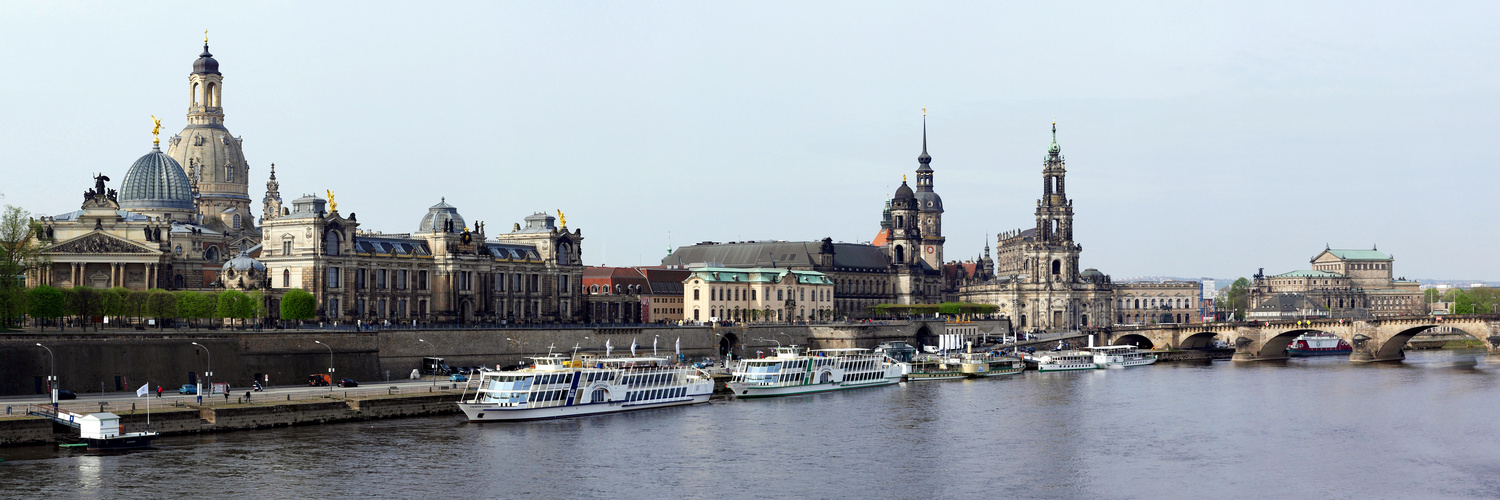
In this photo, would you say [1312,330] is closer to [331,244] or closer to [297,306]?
[331,244]

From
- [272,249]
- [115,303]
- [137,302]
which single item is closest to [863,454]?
[115,303]

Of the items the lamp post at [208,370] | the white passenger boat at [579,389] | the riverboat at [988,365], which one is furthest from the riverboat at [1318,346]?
the lamp post at [208,370]

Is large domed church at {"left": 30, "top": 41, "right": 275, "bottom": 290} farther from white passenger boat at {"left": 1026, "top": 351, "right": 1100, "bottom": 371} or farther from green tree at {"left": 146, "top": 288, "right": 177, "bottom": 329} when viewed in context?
white passenger boat at {"left": 1026, "top": 351, "right": 1100, "bottom": 371}

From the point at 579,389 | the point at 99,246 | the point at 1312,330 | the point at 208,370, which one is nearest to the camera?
the point at 208,370

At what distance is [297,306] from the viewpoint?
106562 mm

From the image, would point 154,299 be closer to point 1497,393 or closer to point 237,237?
point 237,237

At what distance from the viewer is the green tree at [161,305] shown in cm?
9875

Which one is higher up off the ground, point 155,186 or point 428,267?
point 155,186

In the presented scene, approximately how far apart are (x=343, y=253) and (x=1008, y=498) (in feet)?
242

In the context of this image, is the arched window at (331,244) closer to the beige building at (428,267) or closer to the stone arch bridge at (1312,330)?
the beige building at (428,267)

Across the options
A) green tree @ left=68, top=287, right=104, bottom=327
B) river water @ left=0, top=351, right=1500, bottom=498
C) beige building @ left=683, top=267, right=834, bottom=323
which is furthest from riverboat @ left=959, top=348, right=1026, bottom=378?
green tree @ left=68, top=287, right=104, bottom=327

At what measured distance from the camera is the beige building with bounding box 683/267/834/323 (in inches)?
6703

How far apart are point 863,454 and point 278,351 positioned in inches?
1740

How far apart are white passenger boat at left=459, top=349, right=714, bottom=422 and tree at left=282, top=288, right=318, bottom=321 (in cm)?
1716
